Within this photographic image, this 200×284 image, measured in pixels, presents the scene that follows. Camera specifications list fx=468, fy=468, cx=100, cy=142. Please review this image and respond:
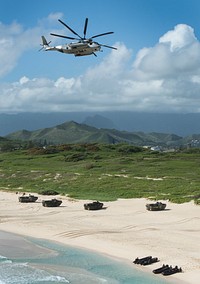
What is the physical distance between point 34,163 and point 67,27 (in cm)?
6688

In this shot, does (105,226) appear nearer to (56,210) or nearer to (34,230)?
(34,230)

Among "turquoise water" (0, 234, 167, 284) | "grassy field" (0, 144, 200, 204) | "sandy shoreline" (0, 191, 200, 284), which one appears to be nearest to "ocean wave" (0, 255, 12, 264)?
"turquoise water" (0, 234, 167, 284)

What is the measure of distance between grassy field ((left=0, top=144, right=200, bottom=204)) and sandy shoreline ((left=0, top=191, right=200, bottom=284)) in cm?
637

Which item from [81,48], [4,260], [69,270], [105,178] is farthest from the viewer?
[105,178]

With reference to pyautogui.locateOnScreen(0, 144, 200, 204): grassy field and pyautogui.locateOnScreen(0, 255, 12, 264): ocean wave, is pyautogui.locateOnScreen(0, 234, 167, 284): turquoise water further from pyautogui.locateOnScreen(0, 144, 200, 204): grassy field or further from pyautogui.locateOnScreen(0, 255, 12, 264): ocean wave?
pyautogui.locateOnScreen(0, 144, 200, 204): grassy field

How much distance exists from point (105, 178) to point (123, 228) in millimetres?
36867

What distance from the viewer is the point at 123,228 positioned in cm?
4200

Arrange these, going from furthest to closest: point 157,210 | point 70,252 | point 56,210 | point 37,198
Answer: point 37,198 → point 56,210 → point 157,210 → point 70,252

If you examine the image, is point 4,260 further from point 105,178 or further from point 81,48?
point 105,178

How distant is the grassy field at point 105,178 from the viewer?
6334 centimetres

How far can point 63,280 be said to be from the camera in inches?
1091

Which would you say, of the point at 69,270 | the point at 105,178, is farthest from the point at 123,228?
the point at 105,178

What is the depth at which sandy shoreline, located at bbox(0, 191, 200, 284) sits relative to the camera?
3212cm

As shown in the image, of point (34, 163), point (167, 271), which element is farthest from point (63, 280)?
point (34, 163)
